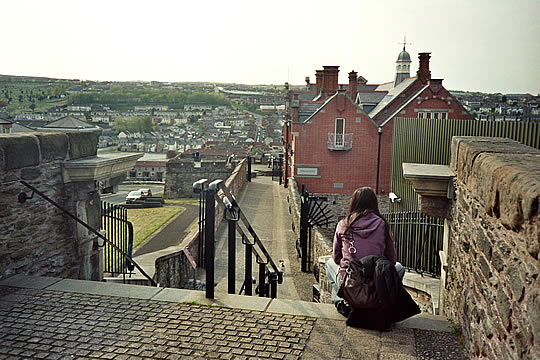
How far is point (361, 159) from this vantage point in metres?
25.2

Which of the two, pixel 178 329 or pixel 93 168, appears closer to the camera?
pixel 178 329

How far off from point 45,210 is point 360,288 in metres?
4.17

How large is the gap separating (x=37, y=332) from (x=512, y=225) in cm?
392

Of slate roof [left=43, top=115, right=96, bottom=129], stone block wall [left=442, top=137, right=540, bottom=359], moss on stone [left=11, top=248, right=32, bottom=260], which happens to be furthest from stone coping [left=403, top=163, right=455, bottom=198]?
slate roof [left=43, top=115, right=96, bottom=129]

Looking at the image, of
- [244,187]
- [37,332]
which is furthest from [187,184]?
[37,332]

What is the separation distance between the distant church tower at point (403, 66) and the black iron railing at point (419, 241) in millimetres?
32060

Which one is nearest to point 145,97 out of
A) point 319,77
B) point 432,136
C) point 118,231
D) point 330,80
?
point 319,77

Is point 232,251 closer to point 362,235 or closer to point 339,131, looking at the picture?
point 362,235

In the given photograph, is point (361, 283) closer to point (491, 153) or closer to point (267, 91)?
point (491, 153)

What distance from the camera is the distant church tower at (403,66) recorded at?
39.0 m

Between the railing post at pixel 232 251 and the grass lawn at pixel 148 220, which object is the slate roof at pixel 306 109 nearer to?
the grass lawn at pixel 148 220

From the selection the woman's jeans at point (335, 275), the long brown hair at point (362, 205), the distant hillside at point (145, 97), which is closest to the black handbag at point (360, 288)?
the woman's jeans at point (335, 275)

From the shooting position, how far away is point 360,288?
161 inches

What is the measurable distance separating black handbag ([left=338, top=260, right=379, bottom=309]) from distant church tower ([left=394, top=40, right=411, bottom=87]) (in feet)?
122
